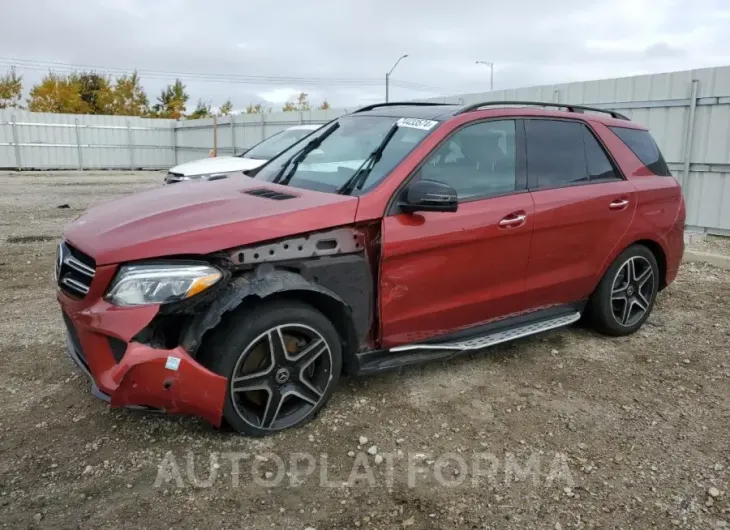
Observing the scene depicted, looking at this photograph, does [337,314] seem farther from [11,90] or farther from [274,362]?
[11,90]

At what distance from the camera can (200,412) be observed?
2.90m

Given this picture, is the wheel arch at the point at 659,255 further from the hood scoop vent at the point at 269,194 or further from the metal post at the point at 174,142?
the metal post at the point at 174,142

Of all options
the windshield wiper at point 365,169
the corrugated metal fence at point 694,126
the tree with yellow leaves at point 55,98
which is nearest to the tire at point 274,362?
the windshield wiper at point 365,169

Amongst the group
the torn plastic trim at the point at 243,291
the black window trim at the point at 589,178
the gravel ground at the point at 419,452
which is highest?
the black window trim at the point at 589,178

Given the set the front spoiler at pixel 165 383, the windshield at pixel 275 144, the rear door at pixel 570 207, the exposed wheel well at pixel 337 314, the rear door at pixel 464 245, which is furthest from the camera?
the windshield at pixel 275 144

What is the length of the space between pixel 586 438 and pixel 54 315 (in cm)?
432

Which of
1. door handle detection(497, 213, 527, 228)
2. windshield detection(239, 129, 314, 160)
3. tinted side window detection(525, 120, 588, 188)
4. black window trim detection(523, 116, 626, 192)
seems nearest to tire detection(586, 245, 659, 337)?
black window trim detection(523, 116, 626, 192)

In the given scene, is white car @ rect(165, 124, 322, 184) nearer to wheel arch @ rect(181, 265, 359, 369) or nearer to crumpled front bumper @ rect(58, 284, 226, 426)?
wheel arch @ rect(181, 265, 359, 369)

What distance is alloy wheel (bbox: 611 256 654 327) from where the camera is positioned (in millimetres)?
4695

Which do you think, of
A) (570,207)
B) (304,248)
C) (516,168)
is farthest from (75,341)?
(570,207)

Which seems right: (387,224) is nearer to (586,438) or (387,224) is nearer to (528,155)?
(528,155)

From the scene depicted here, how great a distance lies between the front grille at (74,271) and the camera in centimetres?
291

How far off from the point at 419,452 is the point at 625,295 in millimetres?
2559

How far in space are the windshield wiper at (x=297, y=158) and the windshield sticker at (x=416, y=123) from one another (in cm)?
66
